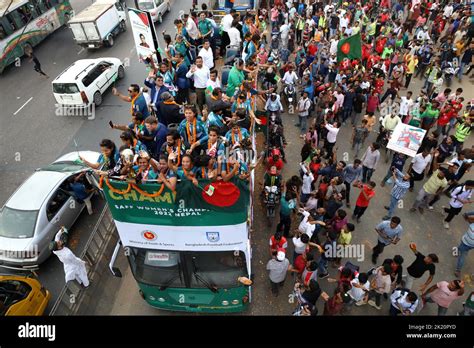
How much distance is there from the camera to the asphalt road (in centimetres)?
1022

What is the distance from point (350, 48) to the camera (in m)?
12.7

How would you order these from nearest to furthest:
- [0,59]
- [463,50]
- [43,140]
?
[43,140] → [463,50] → [0,59]

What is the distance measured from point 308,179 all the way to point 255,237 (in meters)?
2.15

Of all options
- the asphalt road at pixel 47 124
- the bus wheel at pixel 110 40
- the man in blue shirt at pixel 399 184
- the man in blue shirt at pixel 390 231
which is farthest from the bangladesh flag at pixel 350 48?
the bus wheel at pixel 110 40

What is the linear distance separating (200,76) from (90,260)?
5903 mm

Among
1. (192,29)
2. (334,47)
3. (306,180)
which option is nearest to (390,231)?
(306,180)

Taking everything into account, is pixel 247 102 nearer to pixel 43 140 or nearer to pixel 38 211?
pixel 38 211

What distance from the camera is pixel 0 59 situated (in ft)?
56.6

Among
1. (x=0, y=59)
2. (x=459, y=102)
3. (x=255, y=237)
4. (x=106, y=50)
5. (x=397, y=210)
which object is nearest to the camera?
(x=255, y=237)

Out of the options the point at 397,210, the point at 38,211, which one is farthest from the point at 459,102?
the point at 38,211

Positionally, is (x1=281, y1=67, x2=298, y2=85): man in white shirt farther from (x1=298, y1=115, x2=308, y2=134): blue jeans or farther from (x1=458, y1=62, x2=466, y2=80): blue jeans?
(x1=458, y1=62, x2=466, y2=80): blue jeans

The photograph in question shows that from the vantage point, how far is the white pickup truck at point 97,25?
18.2 meters

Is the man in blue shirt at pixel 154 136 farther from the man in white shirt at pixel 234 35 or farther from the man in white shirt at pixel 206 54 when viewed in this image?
the man in white shirt at pixel 234 35

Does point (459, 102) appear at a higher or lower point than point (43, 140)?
higher
